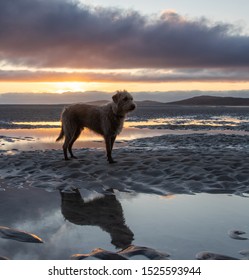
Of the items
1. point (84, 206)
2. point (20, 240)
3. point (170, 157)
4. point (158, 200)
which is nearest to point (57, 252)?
point (20, 240)

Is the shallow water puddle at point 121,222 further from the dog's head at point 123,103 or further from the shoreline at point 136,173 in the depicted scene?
the dog's head at point 123,103

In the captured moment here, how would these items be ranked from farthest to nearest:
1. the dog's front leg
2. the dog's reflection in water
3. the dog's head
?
1. the dog's head
2. the dog's front leg
3. the dog's reflection in water

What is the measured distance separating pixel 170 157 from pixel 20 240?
6659 millimetres

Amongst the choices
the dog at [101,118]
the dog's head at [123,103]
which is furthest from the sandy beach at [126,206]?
the dog's head at [123,103]

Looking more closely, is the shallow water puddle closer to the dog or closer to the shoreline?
the shoreline

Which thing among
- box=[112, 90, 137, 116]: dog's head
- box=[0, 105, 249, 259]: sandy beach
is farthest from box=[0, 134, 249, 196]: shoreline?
box=[112, 90, 137, 116]: dog's head

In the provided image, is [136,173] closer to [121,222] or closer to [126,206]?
[126,206]

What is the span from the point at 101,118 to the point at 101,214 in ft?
18.4

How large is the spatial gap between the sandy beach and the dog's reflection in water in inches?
0.6

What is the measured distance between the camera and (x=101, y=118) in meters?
11.7

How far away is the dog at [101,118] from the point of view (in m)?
11.3

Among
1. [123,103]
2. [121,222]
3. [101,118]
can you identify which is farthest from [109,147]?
[121,222]

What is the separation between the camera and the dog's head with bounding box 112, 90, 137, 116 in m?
11.2
